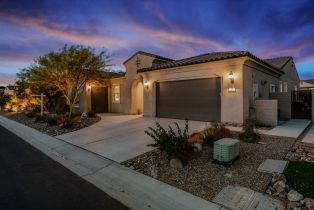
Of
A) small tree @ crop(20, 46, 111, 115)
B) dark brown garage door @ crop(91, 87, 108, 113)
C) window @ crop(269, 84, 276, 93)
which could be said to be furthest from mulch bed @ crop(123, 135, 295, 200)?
dark brown garage door @ crop(91, 87, 108, 113)

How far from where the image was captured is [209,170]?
174 inches

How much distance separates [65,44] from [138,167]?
423 inches

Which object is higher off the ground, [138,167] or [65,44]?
[65,44]

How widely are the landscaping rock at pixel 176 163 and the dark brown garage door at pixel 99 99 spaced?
14.7m

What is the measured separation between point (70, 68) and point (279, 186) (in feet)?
40.4

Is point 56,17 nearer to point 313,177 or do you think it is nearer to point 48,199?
point 48,199

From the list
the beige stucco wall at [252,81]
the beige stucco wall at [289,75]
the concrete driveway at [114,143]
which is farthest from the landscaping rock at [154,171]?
the beige stucco wall at [289,75]

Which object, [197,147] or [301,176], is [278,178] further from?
[197,147]

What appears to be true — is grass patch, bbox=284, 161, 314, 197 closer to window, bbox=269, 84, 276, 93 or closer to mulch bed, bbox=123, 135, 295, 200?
mulch bed, bbox=123, 135, 295, 200

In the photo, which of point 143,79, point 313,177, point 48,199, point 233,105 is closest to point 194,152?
point 313,177

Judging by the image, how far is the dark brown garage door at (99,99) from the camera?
18.1m

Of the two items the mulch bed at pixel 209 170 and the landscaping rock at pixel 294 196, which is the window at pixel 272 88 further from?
the landscaping rock at pixel 294 196

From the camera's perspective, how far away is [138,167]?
4.89 metres

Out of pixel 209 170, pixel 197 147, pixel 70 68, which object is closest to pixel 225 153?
pixel 209 170
